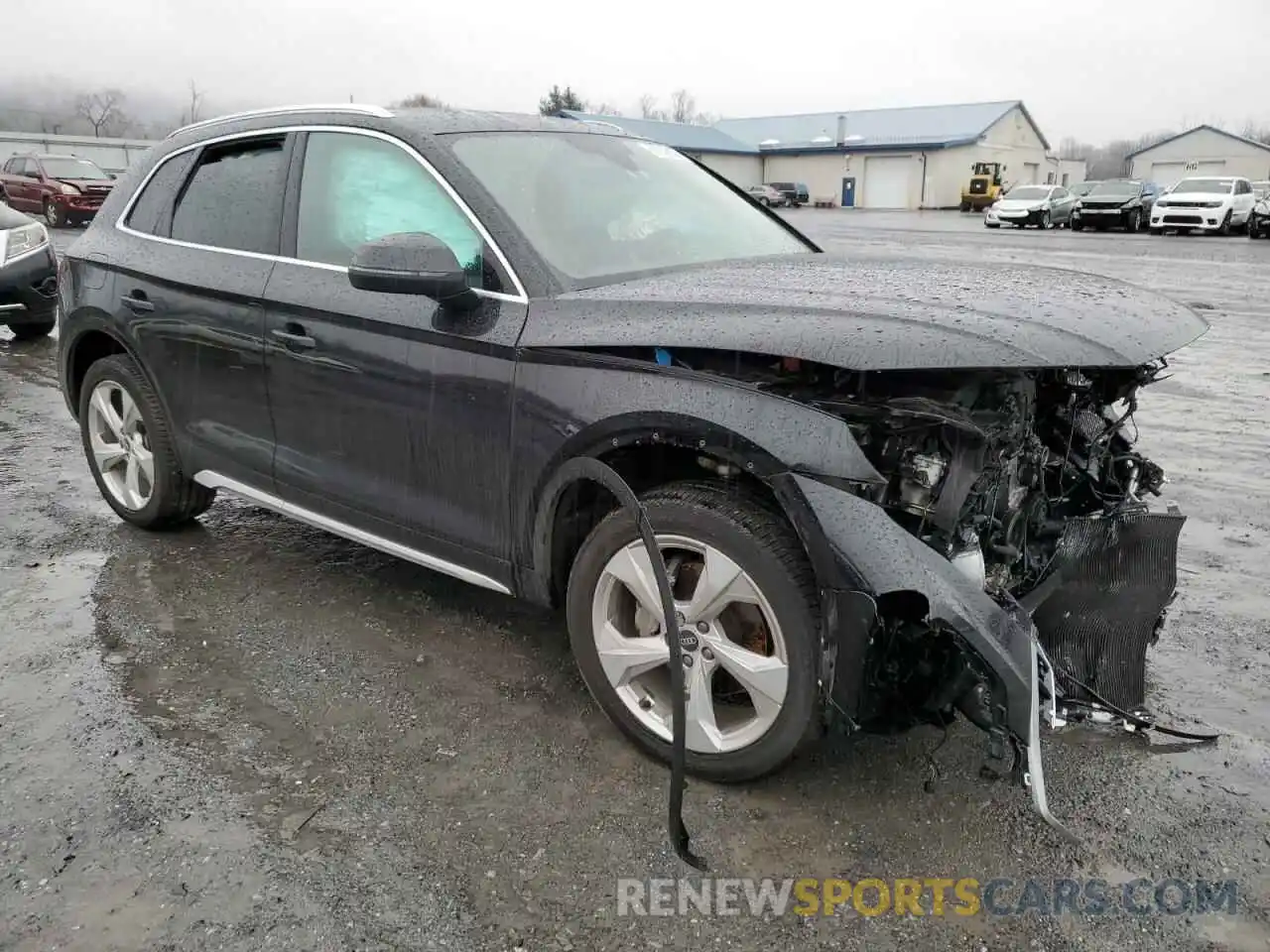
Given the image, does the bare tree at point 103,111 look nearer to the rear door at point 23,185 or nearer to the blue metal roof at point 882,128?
the blue metal roof at point 882,128

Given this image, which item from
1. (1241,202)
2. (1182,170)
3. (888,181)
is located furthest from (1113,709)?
(1182,170)

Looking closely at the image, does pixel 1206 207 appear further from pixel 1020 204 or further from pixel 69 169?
pixel 69 169

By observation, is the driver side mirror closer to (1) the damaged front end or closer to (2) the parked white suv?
(1) the damaged front end

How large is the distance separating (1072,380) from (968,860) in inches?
57.1

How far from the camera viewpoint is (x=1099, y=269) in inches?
617

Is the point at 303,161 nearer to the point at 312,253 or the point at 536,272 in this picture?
the point at 312,253

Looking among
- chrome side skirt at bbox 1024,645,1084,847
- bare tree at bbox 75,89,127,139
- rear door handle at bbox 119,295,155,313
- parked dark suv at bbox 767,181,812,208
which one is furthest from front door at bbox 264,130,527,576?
bare tree at bbox 75,89,127,139

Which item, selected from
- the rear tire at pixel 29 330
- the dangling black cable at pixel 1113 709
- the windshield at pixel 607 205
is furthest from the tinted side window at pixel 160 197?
the rear tire at pixel 29 330

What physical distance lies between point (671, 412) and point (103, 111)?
333 feet

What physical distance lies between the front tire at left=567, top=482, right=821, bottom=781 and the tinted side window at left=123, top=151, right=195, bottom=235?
8.88 ft

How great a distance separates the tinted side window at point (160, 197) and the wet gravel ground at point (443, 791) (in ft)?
4.90

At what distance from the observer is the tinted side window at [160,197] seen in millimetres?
4266

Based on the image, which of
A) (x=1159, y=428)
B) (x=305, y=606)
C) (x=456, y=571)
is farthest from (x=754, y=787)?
(x=1159, y=428)

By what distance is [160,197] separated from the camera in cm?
433
